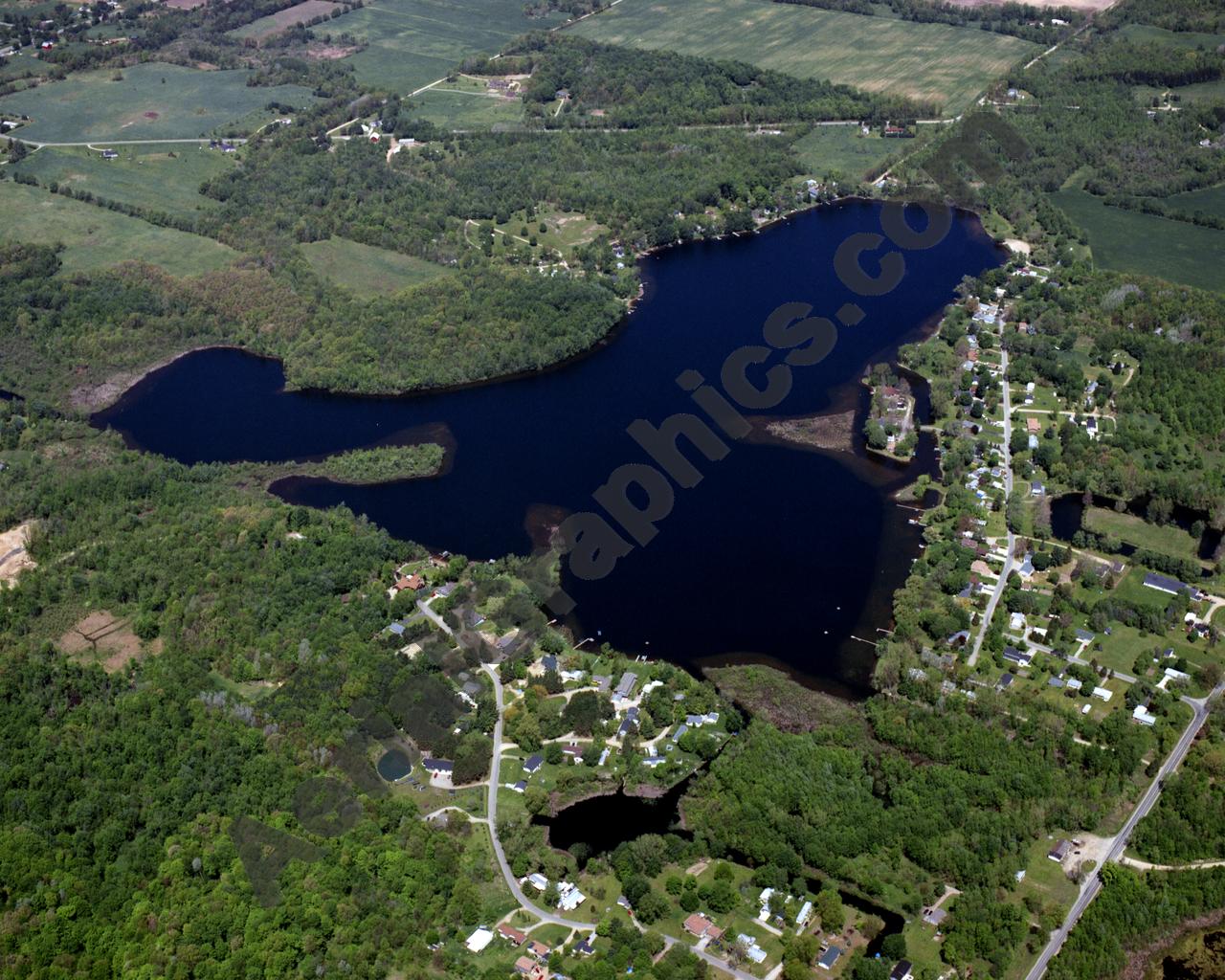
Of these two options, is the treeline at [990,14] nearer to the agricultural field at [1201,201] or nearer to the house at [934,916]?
the agricultural field at [1201,201]

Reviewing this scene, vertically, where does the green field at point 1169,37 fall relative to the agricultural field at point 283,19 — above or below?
below

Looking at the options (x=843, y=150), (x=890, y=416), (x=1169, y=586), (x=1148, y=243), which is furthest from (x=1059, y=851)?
(x=843, y=150)

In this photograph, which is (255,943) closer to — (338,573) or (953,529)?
(338,573)

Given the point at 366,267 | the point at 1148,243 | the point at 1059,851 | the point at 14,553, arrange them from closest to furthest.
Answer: the point at 1059,851, the point at 14,553, the point at 366,267, the point at 1148,243

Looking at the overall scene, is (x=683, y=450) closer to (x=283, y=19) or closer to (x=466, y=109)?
(x=466, y=109)

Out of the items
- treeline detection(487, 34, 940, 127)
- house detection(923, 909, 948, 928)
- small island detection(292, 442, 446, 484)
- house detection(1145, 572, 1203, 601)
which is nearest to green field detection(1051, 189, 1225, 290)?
treeline detection(487, 34, 940, 127)

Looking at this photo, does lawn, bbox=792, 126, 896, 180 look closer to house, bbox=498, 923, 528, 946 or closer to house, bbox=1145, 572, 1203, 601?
house, bbox=1145, 572, 1203, 601

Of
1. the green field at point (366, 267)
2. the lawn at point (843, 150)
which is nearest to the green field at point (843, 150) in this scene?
the lawn at point (843, 150)
